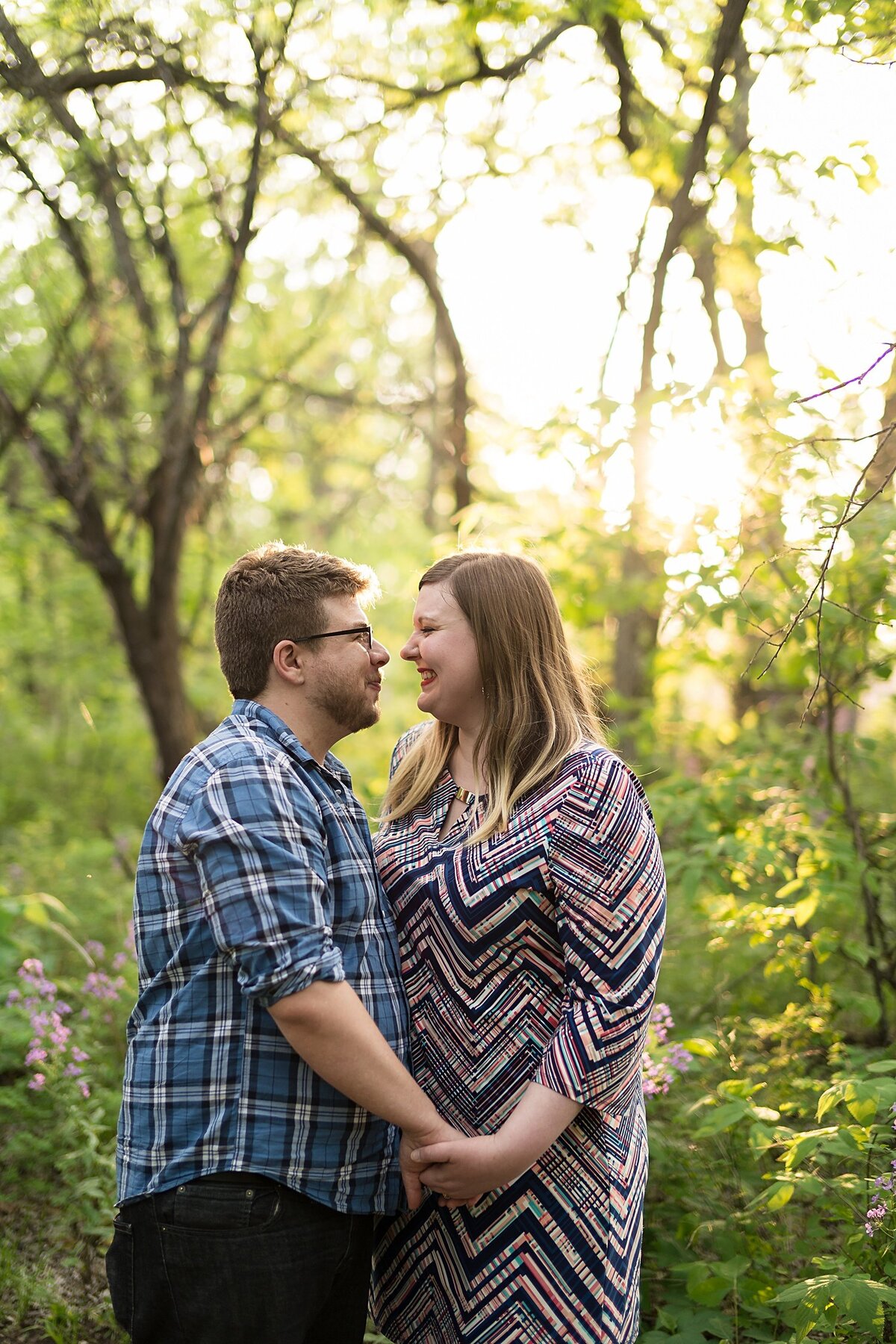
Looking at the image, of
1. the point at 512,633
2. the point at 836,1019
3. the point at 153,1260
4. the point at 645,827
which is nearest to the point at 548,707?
the point at 512,633

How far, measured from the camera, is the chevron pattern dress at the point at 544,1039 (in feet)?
6.36

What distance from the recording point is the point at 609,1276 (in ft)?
6.43

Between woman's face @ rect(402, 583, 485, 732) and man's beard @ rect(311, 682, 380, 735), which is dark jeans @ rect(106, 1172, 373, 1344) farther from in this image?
woman's face @ rect(402, 583, 485, 732)

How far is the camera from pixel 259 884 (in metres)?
1.74

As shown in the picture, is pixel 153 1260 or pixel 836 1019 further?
pixel 836 1019

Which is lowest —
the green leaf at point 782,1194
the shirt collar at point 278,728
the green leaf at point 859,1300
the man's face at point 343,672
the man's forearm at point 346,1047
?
the green leaf at point 859,1300

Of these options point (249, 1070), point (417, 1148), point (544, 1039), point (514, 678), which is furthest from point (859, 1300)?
point (514, 678)

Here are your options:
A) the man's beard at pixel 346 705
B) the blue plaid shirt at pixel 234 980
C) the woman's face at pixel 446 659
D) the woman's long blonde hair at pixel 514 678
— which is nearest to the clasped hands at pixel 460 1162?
the blue plaid shirt at pixel 234 980

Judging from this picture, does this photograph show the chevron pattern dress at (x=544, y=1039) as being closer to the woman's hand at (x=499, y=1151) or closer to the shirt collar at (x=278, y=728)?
the woman's hand at (x=499, y=1151)

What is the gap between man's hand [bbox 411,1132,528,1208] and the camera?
1.86m

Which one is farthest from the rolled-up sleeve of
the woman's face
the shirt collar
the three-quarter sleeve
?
the woman's face

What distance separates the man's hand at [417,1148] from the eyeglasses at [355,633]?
3.00 ft

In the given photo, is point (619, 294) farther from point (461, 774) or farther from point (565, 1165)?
point (565, 1165)

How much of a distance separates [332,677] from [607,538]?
9.30 feet
